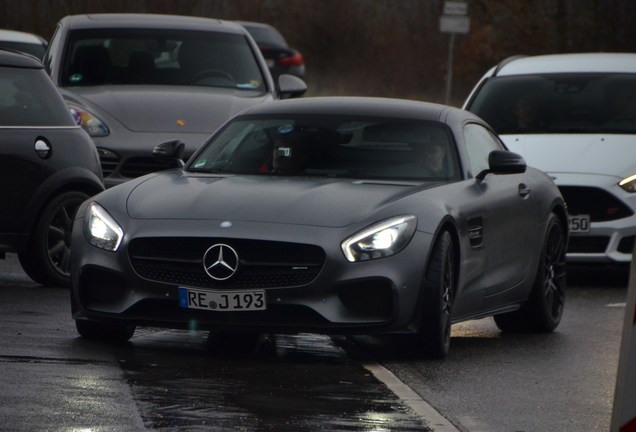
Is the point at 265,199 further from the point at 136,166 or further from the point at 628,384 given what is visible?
the point at 136,166

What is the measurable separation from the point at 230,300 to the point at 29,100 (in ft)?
14.0

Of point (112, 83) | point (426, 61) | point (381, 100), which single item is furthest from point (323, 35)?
point (381, 100)

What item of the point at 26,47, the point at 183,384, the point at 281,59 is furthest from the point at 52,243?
the point at 281,59

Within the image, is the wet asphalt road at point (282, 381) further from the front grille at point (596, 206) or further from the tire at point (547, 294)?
the front grille at point (596, 206)

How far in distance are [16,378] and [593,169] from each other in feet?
25.1

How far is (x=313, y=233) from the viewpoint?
984 centimetres

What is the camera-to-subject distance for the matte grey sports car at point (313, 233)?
9797mm

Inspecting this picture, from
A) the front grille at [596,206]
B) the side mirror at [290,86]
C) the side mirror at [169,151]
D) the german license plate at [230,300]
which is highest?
the german license plate at [230,300]

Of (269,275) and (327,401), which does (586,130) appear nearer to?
(269,275)

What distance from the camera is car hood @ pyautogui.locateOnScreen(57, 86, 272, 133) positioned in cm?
1695

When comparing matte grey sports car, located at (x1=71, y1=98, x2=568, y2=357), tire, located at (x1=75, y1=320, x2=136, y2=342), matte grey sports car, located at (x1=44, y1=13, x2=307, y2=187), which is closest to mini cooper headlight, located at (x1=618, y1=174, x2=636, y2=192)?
matte grey sports car, located at (x1=44, y1=13, x2=307, y2=187)

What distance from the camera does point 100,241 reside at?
10227 mm

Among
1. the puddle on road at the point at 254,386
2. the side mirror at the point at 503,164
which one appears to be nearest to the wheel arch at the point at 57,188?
the puddle on road at the point at 254,386

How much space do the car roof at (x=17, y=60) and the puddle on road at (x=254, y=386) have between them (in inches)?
122
